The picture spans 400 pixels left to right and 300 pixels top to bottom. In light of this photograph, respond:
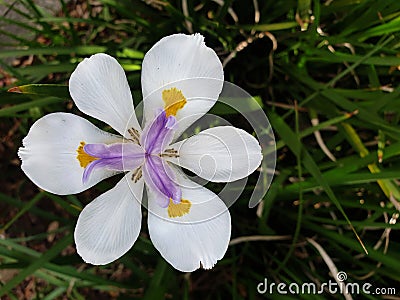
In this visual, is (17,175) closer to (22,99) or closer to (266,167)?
(22,99)

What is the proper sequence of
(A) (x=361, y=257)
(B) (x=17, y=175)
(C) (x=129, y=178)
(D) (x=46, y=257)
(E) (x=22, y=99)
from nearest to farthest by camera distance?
(C) (x=129, y=178)
(D) (x=46, y=257)
(E) (x=22, y=99)
(A) (x=361, y=257)
(B) (x=17, y=175)

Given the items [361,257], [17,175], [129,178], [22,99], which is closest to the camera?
[129,178]

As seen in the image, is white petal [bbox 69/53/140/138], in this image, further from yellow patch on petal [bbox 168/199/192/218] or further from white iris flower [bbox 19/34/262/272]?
yellow patch on petal [bbox 168/199/192/218]

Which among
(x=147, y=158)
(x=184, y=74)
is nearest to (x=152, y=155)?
(x=147, y=158)

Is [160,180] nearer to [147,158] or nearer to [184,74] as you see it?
[147,158]

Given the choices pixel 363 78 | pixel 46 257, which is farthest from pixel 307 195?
pixel 46 257

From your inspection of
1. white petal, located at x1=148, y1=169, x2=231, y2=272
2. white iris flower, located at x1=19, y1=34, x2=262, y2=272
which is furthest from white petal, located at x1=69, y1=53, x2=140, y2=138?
white petal, located at x1=148, y1=169, x2=231, y2=272
